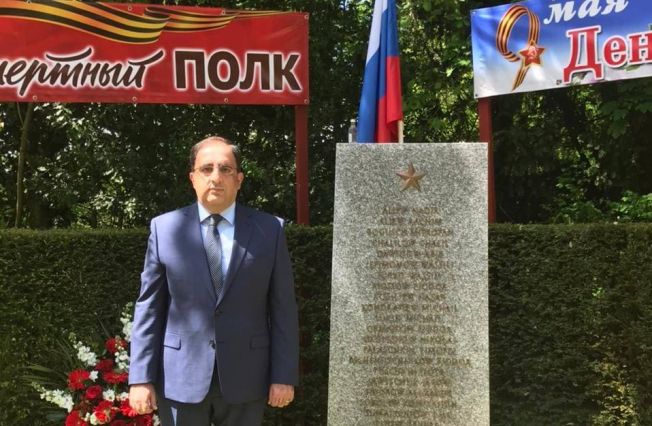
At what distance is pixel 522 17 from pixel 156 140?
4.14 meters

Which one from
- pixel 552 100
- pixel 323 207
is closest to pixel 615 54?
pixel 552 100

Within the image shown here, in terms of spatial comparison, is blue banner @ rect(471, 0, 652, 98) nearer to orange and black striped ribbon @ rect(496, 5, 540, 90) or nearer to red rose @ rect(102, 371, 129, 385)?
orange and black striped ribbon @ rect(496, 5, 540, 90)

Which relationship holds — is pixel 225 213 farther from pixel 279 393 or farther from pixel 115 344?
pixel 115 344

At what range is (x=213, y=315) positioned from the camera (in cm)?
267

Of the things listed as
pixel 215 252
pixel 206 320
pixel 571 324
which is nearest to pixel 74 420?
pixel 206 320

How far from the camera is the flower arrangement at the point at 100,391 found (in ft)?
13.5

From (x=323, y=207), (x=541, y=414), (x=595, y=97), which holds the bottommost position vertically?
(x=541, y=414)

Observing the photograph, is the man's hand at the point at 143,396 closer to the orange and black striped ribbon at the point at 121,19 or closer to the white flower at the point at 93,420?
the white flower at the point at 93,420

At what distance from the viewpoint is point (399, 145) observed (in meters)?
3.75

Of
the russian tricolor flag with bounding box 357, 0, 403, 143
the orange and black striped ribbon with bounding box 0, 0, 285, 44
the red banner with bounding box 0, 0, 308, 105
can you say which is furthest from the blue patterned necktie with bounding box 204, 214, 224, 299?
the orange and black striped ribbon with bounding box 0, 0, 285, 44

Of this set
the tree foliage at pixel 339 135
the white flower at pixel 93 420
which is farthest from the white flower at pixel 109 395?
the tree foliage at pixel 339 135

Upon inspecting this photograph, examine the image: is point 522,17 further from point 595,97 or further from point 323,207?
point 323,207

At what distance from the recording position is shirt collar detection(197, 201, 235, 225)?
280cm

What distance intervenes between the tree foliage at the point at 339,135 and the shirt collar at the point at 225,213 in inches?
164
